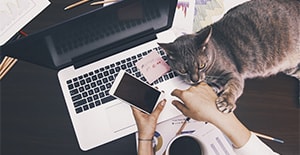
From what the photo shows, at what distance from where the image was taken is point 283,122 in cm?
88

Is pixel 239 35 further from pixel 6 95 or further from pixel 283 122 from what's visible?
pixel 6 95

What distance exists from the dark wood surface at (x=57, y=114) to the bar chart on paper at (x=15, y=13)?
0.10 meters

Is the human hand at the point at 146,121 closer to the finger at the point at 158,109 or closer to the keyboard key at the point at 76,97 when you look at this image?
the finger at the point at 158,109

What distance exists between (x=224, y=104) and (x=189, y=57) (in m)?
0.15

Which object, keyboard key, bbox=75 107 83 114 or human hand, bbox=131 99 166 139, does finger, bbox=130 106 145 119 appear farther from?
keyboard key, bbox=75 107 83 114

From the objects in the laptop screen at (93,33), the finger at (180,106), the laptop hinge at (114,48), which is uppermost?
the laptop screen at (93,33)

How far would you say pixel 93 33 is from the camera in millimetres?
792

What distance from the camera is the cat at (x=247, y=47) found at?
89 centimetres

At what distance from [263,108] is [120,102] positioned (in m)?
0.37

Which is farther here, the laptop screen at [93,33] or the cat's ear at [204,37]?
the cat's ear at [204,37]

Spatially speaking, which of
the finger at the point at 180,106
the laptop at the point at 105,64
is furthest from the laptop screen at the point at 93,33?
the finger at the point at 180,106

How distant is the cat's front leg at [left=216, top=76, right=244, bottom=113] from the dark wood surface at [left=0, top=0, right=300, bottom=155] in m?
0.02

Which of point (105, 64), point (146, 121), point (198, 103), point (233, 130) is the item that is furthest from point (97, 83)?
point (233, 130)

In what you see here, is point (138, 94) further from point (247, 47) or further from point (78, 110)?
point (247, 47)
